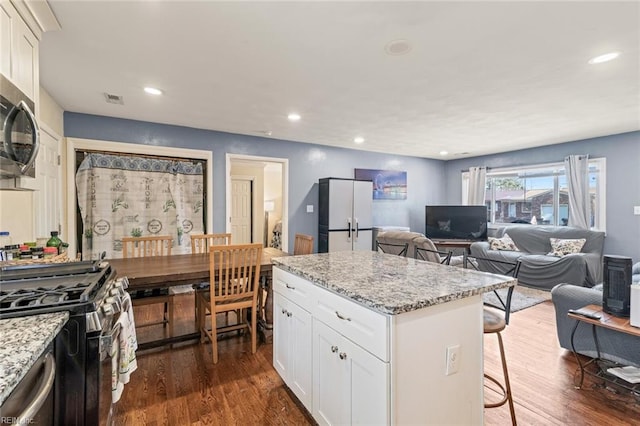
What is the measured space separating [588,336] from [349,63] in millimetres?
2823

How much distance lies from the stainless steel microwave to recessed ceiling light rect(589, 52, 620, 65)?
3.64m

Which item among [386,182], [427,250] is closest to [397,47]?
[427,250]

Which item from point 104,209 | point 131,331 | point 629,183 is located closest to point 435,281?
point 131,331

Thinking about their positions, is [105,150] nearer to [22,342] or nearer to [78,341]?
[78,341]

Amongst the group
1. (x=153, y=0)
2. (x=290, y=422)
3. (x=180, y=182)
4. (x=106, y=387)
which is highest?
(x=153, y=0)

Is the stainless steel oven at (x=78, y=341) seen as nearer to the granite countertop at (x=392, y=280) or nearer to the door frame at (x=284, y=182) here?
the granite countertop at (x=392, y=280)

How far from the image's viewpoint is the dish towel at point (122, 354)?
4.52 ft

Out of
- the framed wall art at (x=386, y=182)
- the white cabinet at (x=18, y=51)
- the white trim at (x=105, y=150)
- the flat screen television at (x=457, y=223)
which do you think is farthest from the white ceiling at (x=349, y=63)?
the flat screen television at (x=457, y=223)

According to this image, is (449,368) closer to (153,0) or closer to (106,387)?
(106,387)

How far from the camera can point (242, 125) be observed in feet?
13.9

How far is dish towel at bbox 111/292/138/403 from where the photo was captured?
4.52 ft

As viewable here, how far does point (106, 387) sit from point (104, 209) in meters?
3.35

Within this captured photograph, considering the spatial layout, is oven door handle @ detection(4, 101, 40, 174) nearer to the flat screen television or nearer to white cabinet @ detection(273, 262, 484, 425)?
white cabinet @ detection(273, 262, 484, 425)

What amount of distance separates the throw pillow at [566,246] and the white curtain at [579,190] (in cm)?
45
